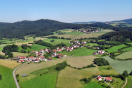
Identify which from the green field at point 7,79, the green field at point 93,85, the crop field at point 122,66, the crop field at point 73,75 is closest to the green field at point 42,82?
the crop field at point 73,75

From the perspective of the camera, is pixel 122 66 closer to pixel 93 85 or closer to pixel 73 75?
pixel 93 85

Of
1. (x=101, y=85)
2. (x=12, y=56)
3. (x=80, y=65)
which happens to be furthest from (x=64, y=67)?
(x=12, y=56)

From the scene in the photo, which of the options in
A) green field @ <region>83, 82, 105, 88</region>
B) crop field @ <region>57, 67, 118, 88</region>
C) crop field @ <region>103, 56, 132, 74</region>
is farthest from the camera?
crop field @ <region>103, 56, 132, 74</region>

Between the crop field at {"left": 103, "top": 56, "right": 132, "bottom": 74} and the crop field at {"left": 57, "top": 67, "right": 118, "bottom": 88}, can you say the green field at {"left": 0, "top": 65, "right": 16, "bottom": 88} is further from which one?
the crop field at {"left": 103, "top": 56, "right": 132, "bottom": 74}

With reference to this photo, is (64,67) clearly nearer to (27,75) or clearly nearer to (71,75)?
(71,75)

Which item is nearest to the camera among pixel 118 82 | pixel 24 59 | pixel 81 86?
pixel 81 86

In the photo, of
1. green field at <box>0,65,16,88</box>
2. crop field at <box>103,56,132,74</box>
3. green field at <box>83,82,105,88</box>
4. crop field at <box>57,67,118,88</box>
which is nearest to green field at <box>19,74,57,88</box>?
crop field at <box>57,67,118,88</box>
